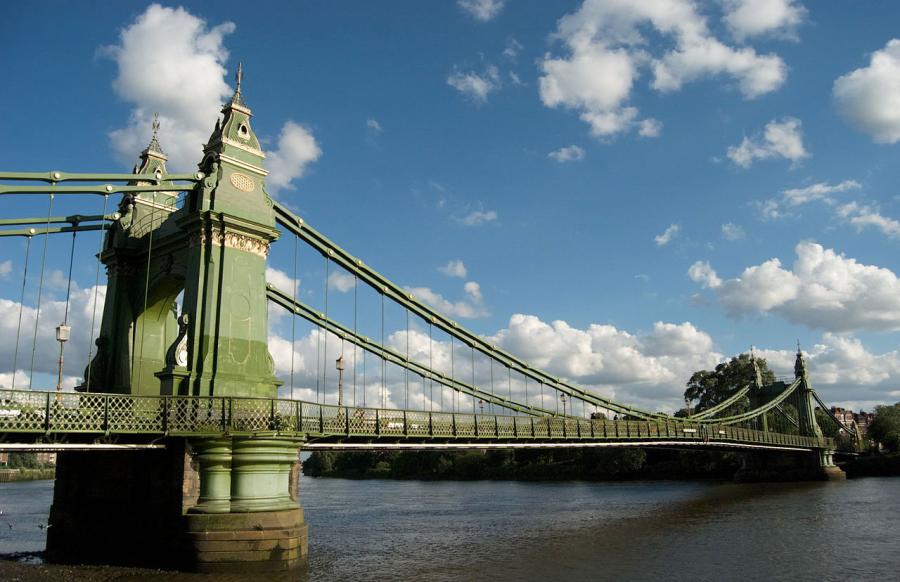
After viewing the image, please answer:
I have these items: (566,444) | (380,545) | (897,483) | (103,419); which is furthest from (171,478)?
(897,483)

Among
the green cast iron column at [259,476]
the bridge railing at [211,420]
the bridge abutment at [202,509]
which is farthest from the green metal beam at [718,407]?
the bridge abutment at [202,509]

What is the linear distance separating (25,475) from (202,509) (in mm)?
132134

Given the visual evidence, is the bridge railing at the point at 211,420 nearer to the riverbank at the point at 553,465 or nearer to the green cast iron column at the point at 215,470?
the green cast iron column at the point at 215,470

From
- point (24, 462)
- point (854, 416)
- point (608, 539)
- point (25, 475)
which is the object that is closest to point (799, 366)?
point (608, 539)

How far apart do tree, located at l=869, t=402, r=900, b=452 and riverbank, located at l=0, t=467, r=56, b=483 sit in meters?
125

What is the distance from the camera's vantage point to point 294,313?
97.9 ft

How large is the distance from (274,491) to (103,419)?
16.4 feet

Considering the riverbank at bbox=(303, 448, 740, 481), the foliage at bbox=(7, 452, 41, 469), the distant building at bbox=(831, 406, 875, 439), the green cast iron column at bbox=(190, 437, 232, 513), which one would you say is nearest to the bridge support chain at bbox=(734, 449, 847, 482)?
the riverbank at bbox=(303, 448, 740, 481)

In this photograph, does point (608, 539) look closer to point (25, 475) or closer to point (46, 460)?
point (25, 475)

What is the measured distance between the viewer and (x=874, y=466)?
71.4 m

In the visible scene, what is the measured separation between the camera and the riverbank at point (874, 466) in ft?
229

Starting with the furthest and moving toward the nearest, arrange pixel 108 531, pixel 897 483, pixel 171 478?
pixel 897 483 → pixel 108 531 → pixel 171 478

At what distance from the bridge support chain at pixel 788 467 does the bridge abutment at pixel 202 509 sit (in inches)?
2237

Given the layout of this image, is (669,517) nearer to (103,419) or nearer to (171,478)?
(171,478)
